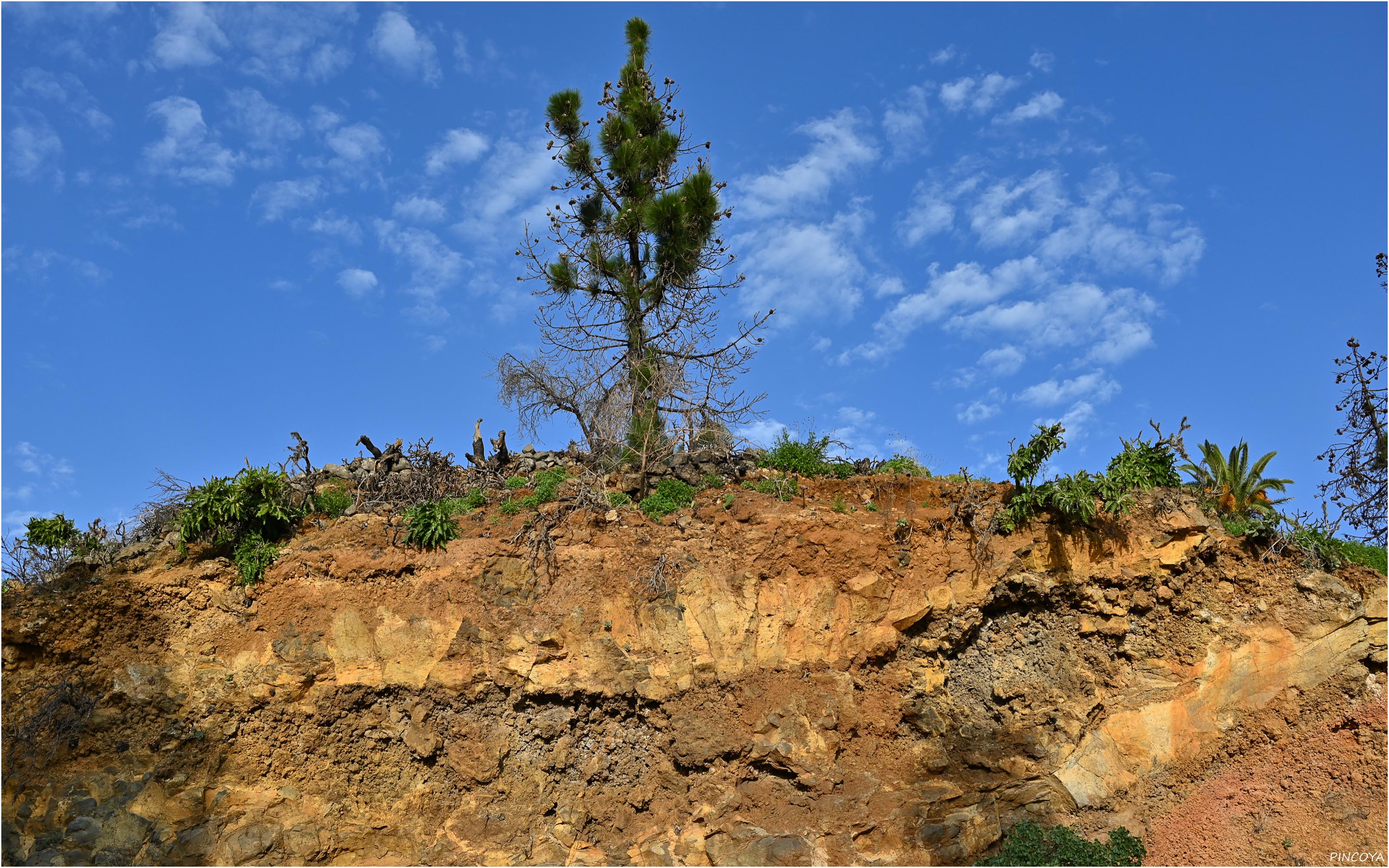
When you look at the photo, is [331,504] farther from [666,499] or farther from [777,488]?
[777,488]

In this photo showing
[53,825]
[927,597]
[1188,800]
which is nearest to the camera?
[53,825]

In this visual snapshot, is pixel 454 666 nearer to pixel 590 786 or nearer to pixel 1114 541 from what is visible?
pixel 590 786

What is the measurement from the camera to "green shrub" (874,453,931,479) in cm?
1511

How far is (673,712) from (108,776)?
786 cm

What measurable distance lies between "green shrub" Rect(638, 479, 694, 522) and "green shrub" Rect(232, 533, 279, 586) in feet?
19.3

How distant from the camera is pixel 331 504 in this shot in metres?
14.9

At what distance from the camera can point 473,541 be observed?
13891 millimetres

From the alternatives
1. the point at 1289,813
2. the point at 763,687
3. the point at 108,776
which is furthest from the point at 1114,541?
the point at 108,776

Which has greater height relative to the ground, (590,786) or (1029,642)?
(1029,642)

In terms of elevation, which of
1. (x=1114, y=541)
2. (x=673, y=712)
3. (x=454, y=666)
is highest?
(x=1114, y=541)

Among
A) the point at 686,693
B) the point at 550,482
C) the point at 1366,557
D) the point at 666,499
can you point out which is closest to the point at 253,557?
the point at 550,482

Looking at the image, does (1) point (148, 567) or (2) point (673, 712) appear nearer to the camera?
(2) point (673, 712)

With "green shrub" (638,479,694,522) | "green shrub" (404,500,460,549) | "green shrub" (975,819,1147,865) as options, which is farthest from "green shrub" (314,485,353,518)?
"green shrub" (975,819,1147,865)

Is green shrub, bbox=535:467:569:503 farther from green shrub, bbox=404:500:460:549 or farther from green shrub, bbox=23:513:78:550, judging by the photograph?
green shrub, bbox=23:513:78:550
